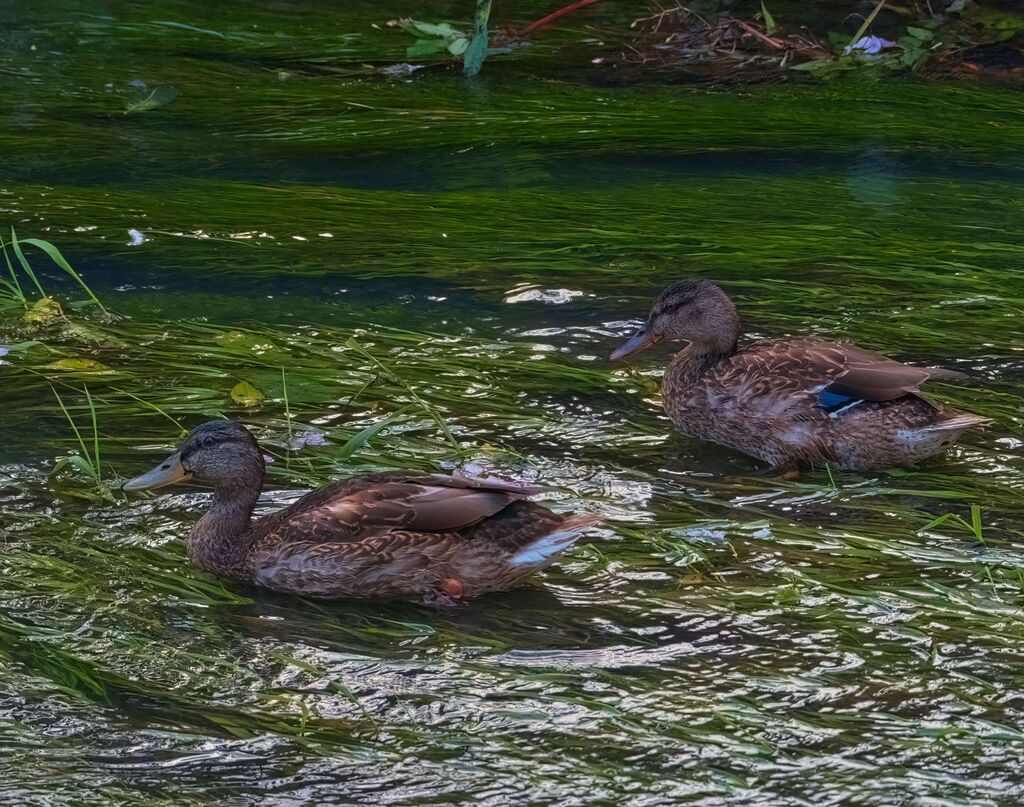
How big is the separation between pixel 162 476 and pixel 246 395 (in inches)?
37.3

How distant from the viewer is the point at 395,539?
514 cm

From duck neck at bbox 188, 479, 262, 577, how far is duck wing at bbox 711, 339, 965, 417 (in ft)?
6.80

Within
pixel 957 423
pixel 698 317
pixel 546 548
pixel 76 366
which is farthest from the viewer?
pixel 698 317

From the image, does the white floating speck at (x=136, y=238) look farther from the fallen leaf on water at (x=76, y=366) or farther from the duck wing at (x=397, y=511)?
the duck wing at (x=397, y=511)

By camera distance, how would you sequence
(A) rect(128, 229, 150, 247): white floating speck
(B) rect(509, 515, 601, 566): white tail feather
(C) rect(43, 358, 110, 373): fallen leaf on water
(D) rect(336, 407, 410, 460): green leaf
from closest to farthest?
(B) rect(509, 515, 601, 566): white tail feather → (D) rect(336, 407, 410, 460): green leaf → (C) rect(43, 358, 110, 373): fallen leaf on water → (A) rect(128, 229, 150, 247): white floating speck

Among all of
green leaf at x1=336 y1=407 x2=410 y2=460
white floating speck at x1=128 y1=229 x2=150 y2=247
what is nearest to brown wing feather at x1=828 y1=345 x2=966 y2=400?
green leaf at x1=336 y1=407 x2=410 y2=460

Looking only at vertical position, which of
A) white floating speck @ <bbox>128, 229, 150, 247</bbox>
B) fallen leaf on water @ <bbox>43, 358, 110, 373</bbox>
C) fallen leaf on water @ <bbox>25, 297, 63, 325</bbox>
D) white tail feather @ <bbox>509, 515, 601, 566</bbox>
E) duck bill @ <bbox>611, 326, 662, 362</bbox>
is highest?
white floating speck @ <bbox>128, 229, 150, 247</bbox>

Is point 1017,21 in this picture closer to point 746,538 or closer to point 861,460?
point 861,460

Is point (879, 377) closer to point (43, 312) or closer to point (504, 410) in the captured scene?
point (504, 410)

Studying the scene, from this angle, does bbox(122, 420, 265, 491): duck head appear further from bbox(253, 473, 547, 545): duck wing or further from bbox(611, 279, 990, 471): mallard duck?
bbox(611, 279, 990, 471): mallard duck

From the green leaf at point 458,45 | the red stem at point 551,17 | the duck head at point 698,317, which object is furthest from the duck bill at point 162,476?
the red stem at point 551,17

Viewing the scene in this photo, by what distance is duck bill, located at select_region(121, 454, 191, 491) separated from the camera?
545cm

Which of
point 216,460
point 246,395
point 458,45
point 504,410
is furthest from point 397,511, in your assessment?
point 458,45

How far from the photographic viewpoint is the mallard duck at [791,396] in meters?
5.98
